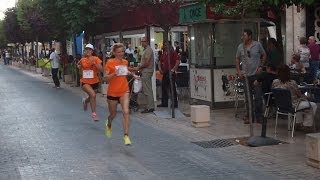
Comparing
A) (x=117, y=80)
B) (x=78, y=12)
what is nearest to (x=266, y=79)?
(x=117, y=80)

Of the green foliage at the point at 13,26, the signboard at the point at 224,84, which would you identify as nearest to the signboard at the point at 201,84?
the signboard at the point at 224,84

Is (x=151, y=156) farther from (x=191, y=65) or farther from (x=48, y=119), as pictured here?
(x=191, y=65)

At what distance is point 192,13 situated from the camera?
1428cm

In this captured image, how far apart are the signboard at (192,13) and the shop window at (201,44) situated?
467 mm

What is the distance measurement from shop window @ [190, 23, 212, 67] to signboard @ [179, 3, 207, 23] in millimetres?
467

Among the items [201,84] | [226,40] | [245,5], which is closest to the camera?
[245,5]

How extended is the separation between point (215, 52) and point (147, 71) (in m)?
1.88

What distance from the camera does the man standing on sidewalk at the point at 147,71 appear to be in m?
13.7

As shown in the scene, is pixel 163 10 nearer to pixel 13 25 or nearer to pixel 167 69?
pixel 167 69

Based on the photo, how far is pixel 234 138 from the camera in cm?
986

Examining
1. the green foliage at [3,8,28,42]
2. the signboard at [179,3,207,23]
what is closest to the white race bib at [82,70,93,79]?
the signboard at [179,3,207,23]

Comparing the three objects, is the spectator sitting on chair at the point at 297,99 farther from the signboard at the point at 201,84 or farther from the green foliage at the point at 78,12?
the green foliage at the point at 78,12

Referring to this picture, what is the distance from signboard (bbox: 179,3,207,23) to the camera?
44.9 ft

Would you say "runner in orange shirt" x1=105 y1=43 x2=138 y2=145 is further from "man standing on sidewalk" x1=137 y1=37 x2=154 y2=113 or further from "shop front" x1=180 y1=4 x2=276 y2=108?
"shop front" x1=180 y1=4 x2=276 y2=108
